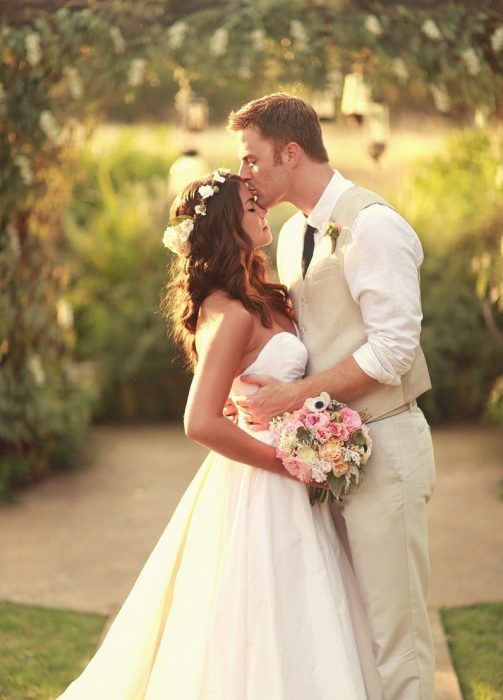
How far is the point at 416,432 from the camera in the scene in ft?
9.52

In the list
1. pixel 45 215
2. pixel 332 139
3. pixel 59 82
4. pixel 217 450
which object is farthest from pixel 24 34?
pixel 332 139

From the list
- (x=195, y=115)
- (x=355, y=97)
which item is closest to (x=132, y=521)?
(x=355, y=97)

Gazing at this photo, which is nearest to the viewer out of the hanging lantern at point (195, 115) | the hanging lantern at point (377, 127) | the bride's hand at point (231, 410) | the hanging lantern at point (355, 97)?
the bride's hand at point (231, 410)

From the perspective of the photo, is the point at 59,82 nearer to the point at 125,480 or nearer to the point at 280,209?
the point at 125,480

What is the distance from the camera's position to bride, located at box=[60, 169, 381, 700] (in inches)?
108

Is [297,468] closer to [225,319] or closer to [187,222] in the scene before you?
[225,319]

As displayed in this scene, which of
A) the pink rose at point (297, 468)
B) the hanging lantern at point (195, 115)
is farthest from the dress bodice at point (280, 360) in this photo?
the hanging lantern at point (195, 115)

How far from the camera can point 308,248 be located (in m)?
3.02

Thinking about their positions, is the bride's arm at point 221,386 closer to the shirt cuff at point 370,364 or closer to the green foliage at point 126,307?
the shirt cuff at point 370,364

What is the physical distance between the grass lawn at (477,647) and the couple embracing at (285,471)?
2.70 ft

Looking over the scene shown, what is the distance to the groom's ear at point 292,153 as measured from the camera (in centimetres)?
290

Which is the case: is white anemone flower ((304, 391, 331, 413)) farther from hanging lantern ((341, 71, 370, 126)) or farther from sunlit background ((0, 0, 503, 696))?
hanging lantern ((341, 71, 370, 126))

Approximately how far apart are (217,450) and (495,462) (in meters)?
4.18

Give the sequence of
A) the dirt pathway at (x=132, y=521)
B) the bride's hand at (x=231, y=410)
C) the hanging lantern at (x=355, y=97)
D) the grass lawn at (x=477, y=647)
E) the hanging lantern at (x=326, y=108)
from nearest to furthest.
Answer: the bride's hand at (x=231, y=410), the grass lawn at (x=477, y=647), the dirt pathway at (x=132, y=521), the hanging lantern at (x=355, y=97), the hanging lantern at (x=326, y=108)
